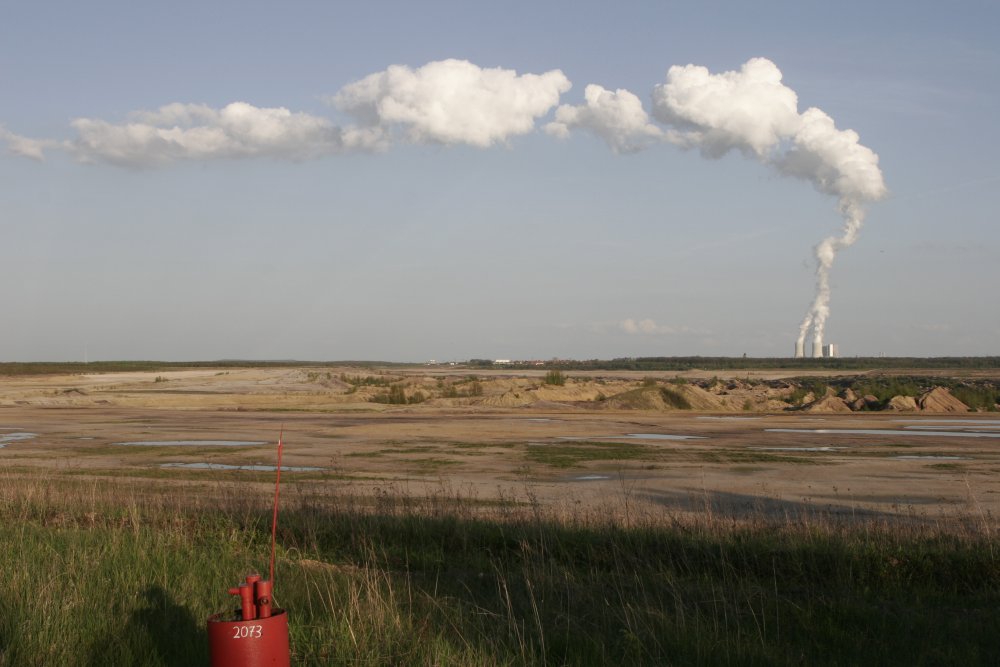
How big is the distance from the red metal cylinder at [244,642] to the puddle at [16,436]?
96.9ft

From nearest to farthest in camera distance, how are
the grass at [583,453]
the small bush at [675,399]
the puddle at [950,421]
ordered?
1. the grass at [583,453]
2. the puddle at [950,421]
3. the small bush at [675,399]

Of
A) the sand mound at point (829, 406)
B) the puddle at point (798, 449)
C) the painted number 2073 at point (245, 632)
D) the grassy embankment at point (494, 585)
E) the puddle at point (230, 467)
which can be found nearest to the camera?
the painted number 2073 at point (245, 632)

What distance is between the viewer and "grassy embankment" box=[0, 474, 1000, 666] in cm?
756

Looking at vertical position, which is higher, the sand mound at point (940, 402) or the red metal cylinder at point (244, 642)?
the red metal cylinder at point (244, 642)

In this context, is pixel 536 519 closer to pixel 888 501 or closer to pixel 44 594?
pixel 44 594

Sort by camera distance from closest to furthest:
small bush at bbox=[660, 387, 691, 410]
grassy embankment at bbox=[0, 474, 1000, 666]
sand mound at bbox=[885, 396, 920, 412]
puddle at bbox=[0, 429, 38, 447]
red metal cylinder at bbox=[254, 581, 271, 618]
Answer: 1. red metal cylinder at bbox=[254, 581, 271, 618]
2. grassy embankment at bbox=[0, 474, 1000, 666]
3. puddle at bbox=[0, 429, 38, 447]
4. sand mound at bbox=[885, 396, 920, 412]
5. small bush at bbox=[660, 387, 691, 410]

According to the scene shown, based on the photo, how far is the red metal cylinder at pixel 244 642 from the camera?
5793 mm

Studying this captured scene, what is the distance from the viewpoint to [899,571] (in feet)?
35.0

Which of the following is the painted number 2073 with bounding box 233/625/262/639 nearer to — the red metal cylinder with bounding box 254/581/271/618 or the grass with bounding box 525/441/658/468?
the red metal cylinder with bounding box 254/581/271/618

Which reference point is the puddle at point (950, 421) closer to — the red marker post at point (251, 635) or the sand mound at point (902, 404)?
the sand mound at point (902, 404)

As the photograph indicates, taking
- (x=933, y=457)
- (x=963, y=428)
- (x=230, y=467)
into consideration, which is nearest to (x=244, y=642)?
(x=230, y=467)

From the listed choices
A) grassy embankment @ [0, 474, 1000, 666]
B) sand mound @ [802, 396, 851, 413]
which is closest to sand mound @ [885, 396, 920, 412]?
sand mound @ [802, 396, 851, 413]

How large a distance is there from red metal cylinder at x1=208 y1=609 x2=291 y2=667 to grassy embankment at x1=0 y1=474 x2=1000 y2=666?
4.47ft

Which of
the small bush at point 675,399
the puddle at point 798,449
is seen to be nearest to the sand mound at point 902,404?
the small bush at point 675,399
